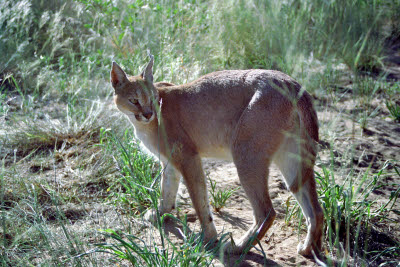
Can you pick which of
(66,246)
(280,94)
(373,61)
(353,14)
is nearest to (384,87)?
(373,61)

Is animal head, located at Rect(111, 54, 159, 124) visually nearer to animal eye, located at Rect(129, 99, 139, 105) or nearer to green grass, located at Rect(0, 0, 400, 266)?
animal eye, located at Rect(129, 99, 139, 105)

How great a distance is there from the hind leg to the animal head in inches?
47.0

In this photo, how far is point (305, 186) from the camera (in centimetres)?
335

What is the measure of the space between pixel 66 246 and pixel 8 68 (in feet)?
12.7

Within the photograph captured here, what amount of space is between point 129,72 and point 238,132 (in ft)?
8.97

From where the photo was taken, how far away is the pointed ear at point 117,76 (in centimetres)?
383

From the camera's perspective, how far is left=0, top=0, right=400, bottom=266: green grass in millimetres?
3637

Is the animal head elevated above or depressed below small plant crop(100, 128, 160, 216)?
above

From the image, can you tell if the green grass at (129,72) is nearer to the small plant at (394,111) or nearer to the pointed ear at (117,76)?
the small plant at (394,111)

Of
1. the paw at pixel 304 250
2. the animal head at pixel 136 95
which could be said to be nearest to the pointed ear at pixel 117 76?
the animal head at pixel 136 95

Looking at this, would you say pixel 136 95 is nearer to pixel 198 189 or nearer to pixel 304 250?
pixel 198 189

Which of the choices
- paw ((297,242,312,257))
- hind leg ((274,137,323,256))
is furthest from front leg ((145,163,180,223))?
paw ((297,242,312,257))

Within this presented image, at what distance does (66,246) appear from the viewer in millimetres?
2969

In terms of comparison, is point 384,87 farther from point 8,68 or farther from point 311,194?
point 8,68
